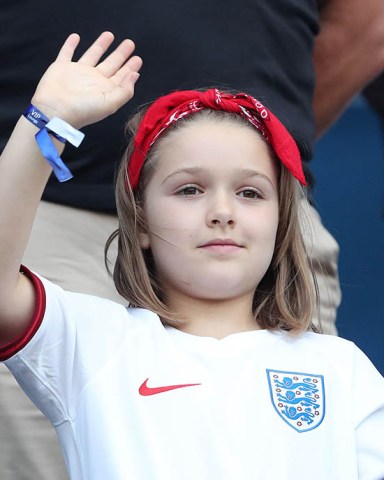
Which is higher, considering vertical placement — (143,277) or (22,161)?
(22,161)

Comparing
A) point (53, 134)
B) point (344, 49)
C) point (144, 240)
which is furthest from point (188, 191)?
point (344, 49)

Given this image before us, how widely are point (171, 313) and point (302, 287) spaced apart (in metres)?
0.30

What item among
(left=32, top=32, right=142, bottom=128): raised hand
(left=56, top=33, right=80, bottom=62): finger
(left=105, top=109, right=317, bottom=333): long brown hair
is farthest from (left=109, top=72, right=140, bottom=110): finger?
(left=105, top=109, right=317, bottom=333): long brown hair

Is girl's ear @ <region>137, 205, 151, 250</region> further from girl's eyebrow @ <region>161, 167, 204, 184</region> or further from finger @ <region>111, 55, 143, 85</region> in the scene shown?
finger @ <region>111, 55, 143, 85</region>

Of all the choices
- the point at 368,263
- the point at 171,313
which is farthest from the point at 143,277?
the point at 368,263

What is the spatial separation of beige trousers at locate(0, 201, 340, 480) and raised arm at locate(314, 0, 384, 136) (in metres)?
0.58

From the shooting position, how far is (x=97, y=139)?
9.55 ft

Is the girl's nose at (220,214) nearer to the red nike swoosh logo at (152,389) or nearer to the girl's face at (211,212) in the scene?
the girl's face at (211,212)

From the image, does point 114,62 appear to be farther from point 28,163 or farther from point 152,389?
point 152,389

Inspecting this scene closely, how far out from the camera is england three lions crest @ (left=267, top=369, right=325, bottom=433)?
2.34 m

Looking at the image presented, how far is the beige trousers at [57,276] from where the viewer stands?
8.79 ft

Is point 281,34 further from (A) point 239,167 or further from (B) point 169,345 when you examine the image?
(B) point 169,345

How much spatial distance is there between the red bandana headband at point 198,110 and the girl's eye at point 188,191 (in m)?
0.12

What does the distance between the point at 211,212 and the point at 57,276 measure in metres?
0.57
